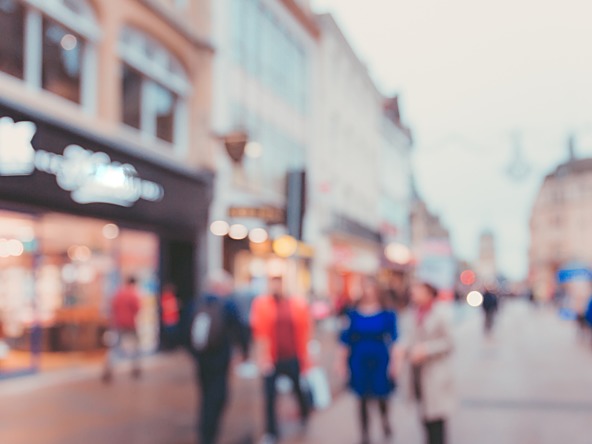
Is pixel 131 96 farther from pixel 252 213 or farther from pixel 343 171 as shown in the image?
pixel 343 171

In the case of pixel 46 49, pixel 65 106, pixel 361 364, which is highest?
pixel 46 49

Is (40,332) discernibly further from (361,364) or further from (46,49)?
(361,364)

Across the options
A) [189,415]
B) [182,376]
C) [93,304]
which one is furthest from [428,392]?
[93,304]

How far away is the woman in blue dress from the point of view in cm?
734

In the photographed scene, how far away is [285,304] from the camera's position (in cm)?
805

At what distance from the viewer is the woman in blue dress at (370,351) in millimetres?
7336

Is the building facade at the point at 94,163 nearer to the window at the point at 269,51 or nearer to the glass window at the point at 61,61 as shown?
the glass window at the point at 61,61

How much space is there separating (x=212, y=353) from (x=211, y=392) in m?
0.36

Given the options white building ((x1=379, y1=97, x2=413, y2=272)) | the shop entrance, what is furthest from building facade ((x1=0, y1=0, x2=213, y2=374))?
white building ((x1=379, y1=97, x2=413, y2=272))

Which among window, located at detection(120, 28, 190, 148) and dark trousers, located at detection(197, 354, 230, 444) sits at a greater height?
window, located at detection(120, 28, 190, 148)

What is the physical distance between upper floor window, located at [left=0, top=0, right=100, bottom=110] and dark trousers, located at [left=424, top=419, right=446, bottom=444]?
906 cm

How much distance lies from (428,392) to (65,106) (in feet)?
31.9

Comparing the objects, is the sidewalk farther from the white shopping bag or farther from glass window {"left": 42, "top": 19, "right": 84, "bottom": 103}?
glass window {"left": 42, "top": 19, "right": 84, "bottom": 103}

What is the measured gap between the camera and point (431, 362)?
253 inches
